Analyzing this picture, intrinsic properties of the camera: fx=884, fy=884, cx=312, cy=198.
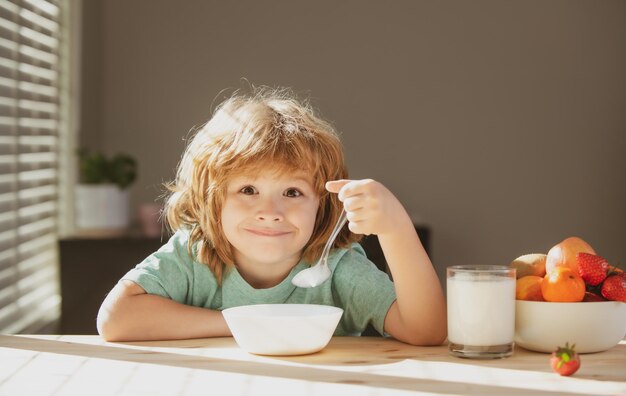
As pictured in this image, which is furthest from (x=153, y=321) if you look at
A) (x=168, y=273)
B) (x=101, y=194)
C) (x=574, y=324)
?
(x=101, y=194)

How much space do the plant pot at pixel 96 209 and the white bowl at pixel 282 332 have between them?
1852mm

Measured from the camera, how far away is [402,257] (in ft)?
3.96

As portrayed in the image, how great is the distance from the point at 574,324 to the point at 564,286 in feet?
0.17

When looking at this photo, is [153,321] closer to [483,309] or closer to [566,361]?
[483,309]

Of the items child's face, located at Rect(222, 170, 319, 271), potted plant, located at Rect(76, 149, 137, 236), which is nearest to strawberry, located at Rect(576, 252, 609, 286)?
child's face, located at Rect(222, 170, 319, 271)

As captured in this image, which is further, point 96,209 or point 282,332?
point 96,209

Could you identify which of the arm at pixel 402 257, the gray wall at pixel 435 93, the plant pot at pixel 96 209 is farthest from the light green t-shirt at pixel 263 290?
the gray wall at pixel 435 93

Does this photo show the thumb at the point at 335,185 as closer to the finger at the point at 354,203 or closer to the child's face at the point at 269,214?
the finger at the point at 354,203

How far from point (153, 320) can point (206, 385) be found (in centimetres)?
33

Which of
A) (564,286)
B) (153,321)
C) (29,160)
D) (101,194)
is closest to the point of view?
(564,286)

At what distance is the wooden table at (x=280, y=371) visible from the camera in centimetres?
96

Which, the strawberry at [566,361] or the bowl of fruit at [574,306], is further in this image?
the bowl of fruit at [574,306]

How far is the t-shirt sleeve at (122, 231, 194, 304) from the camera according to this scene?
1.38 metres

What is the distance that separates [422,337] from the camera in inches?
48.1
